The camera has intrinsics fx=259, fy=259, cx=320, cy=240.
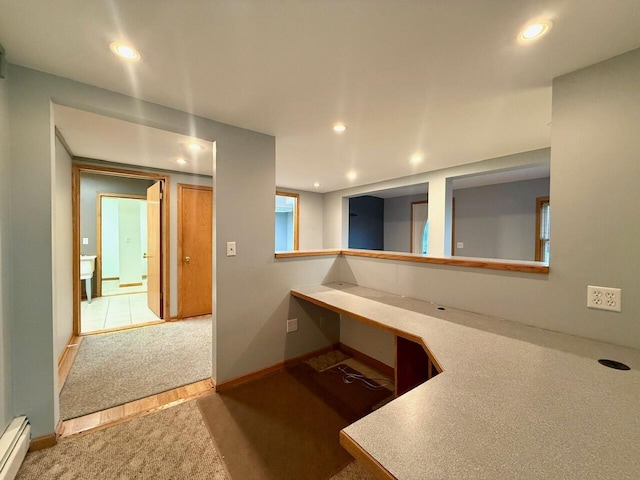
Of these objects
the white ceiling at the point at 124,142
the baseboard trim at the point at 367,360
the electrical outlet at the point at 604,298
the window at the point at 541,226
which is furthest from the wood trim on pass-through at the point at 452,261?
the window at the point at 541,226

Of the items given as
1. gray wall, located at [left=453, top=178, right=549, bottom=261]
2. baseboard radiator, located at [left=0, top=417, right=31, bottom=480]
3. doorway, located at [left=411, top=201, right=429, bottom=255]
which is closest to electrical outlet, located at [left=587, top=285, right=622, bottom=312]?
baseboard radiator, located at [left=0, top=417, right=31, bottom=480]

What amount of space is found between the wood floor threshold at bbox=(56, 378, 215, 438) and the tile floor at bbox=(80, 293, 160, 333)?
1.96m

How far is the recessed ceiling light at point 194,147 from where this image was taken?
2.68 m

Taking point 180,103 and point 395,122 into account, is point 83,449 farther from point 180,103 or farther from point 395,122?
point 395,122

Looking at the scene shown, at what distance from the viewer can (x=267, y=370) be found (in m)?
2.47

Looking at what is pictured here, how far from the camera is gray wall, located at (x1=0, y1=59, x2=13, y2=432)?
4.58 ft

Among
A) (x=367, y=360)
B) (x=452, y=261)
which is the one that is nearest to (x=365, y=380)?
(x=367, y=360)

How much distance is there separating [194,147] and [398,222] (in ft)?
17.2

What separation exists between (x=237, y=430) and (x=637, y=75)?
305cm

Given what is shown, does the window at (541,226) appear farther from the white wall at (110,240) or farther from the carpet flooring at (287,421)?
the white wall at (110,240)

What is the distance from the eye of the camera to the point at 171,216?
3.76 metres

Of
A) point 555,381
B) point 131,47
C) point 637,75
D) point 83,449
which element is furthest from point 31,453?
point 637,75

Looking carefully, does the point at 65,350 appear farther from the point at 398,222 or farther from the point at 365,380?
the point at 398,222

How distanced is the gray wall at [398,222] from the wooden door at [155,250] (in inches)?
208
